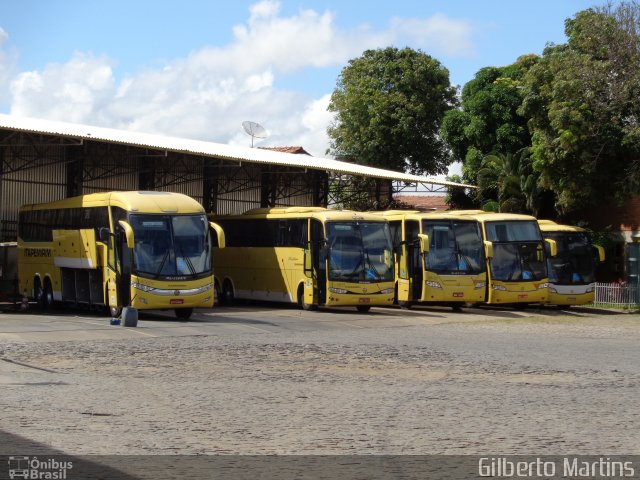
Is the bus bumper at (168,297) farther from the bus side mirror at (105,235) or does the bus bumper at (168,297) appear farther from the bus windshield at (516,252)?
the bus windshield at (516,252)

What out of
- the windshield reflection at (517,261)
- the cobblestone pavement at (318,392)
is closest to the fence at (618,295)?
the windshield reflection at (517,261)

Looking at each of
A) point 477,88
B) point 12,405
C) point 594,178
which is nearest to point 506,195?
point 477,88

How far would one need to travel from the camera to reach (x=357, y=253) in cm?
3234

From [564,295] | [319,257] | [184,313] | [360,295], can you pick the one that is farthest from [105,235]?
[564,295]

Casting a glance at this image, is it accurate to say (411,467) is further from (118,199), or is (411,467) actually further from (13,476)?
(118,199)

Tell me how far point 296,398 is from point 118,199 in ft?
53.1

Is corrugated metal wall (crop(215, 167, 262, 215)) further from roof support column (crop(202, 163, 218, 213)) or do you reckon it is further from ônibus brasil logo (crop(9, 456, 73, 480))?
ônibus brasil logo (crop(9, 456, 73, 480))

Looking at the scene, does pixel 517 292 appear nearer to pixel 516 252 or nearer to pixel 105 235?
pixel 516 252

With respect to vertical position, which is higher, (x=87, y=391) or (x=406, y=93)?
(x=406, y=93)

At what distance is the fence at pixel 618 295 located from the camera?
44156 millimetres

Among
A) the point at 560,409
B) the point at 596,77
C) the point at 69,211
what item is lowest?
the point at 560,409

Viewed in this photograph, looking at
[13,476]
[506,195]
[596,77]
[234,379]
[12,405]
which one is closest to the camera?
[13,476]

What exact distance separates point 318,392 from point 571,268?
1024 inches

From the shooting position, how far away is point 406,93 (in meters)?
64.1
